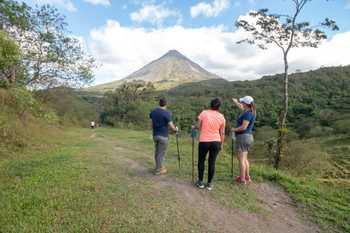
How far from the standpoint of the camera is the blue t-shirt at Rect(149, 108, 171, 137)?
21.6 ft

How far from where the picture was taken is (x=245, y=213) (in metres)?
5.05

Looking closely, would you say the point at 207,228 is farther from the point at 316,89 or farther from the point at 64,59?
the point at 316,89

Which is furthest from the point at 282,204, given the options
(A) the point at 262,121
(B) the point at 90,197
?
(A) the point at 262,121

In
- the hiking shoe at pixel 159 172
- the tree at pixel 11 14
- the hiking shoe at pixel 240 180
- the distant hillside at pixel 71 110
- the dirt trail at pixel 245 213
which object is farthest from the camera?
the distant hillside at pixel 71 110

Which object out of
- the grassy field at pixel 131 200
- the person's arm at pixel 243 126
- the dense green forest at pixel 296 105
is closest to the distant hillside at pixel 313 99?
the dense green forest at pixel 296 105

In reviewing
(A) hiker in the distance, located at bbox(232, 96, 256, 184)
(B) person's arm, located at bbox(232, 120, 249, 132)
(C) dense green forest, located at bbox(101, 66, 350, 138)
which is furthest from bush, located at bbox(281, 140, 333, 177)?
(C) dense green forest, located at bbox(101, 66, 350, 138)

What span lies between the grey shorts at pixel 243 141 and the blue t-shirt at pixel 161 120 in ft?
5.67

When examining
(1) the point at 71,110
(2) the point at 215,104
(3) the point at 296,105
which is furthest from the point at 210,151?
(3) the point at 296,105

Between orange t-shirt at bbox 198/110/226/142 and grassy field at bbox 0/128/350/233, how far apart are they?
1201 mm

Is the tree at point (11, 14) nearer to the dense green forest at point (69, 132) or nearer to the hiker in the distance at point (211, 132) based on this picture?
the dense green forest at point (69, 132)

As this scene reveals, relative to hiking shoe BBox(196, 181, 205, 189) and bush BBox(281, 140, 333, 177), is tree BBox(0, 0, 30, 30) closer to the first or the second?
hiking shoe BBox(196, 181, 205, 189)

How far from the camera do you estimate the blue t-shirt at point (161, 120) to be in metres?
6.59

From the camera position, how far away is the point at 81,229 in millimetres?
3934

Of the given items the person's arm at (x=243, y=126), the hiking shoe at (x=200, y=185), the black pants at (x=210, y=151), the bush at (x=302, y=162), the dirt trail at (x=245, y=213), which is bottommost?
the bush at (x=302, y=162)
